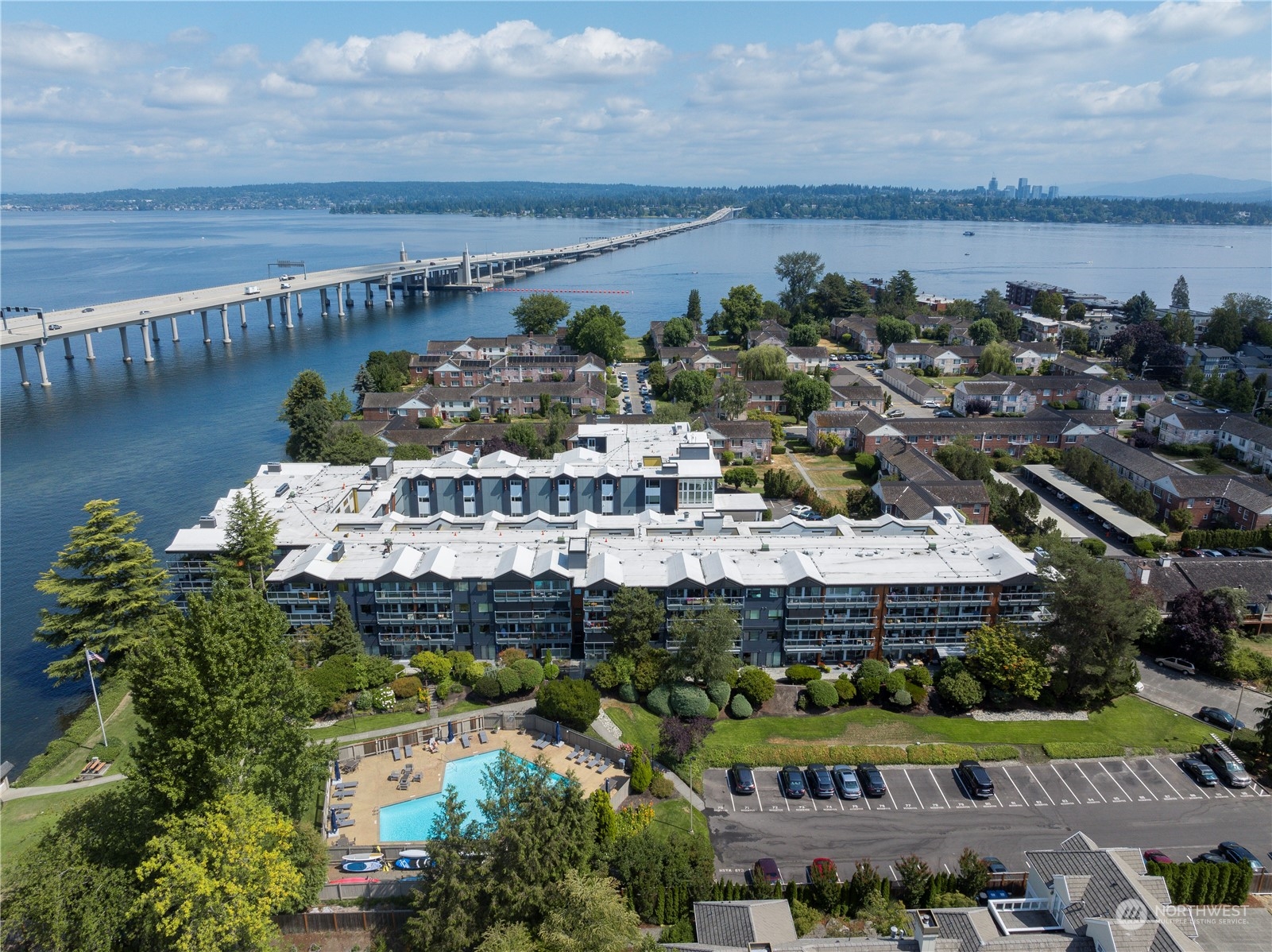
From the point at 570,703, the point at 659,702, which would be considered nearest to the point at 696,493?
the point at 659,702

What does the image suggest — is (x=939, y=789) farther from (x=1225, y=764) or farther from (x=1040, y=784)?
(x=1225, y=764)

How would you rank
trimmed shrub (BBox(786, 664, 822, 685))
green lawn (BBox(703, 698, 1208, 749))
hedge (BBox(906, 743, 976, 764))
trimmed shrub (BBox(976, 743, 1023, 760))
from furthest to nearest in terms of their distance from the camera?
trimmed shrub (BBox(786, 664, 822, 685)), green lawn (BBox(703, 698, 1208, 749)), trimmed shrub (BBox(976, 743, 1023, 760)), hedge (BBox(906, 743, 976, 764))

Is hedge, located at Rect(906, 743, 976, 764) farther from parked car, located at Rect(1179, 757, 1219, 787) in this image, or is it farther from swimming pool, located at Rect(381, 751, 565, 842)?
swimming pool, located at Rect(381, 751, 565, 842)

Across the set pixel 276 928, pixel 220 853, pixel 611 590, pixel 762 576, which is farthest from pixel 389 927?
pixel 762 576

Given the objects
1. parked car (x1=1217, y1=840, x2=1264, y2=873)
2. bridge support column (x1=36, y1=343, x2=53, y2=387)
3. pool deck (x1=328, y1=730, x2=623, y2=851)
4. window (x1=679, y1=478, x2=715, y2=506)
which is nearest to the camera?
parked car (x1=1217, y1=840, x2=1264, y2=873)

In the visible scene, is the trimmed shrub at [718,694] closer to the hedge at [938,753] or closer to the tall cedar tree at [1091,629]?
Result: the hedge at [938,753]

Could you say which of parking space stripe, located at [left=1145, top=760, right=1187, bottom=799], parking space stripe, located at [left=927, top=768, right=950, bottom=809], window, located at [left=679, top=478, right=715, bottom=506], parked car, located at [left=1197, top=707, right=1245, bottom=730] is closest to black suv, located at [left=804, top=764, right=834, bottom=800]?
parking space stripe, located at [left=927, top=768, right=950, bottom=809]
